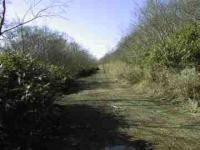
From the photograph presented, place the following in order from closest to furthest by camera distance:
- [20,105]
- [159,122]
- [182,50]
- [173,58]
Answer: [20,105] < [159,122] < [182,50] < [173,58]

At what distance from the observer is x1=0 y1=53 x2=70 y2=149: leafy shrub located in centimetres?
917

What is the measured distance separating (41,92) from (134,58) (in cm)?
2137

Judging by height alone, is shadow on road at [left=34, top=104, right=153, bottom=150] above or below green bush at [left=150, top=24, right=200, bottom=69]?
below

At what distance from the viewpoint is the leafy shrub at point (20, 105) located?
9.17 metres

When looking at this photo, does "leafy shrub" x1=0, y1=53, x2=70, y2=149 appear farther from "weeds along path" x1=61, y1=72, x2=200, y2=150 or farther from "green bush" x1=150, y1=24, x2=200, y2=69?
"green bush" x1=150, y1=24, x2=200, y2=69

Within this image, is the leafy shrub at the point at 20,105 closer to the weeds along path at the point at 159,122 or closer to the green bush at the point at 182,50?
the weeds along path at the point at 159,122

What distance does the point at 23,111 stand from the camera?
10.2 meters

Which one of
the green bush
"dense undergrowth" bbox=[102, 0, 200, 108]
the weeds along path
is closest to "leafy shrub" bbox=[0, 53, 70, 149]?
the weeds along path

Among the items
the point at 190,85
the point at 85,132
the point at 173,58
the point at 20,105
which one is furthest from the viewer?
the point at 173,58

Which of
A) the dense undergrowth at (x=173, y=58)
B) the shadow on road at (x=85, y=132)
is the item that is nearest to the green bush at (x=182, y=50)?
the dense undergrowth at (x=173, y=58)

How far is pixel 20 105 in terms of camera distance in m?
10.1

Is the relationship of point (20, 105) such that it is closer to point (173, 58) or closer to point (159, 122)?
point (159, 122)

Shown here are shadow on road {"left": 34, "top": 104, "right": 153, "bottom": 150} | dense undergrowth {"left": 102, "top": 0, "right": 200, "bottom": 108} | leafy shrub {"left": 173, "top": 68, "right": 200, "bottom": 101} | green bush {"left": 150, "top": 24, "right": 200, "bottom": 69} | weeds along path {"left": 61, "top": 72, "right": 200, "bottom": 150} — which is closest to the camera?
shadow on road {"left": 34, "top": 104, "right": 153, "bottom": 150}

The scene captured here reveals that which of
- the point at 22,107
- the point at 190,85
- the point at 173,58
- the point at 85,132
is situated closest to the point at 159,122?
the point at 85,132
